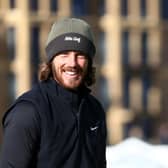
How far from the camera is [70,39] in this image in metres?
2.20

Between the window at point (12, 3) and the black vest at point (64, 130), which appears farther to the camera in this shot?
the window at point (12, 3)

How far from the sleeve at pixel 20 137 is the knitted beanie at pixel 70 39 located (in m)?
0.20

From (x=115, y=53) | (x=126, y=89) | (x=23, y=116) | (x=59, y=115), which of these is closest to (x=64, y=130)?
(x=59, y=115)

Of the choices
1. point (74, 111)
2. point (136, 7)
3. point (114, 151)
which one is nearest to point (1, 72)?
point (136, 7)

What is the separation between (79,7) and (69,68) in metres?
15.5

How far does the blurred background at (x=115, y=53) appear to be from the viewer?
16891 millimetres

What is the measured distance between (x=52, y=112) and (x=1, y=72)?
14736mm

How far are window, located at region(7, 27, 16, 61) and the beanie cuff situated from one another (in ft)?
48.4

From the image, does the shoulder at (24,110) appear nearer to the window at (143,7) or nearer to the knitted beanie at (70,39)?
the knitted beanie at (70,39)

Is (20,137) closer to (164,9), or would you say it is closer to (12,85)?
(12,85)

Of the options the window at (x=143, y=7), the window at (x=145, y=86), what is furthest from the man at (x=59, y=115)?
the window at (x=143, y=7)

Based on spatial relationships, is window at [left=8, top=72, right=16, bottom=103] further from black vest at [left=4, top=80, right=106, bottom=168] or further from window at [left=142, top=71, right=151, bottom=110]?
black vest at [left=4, top=80, right=106, bottom=168]

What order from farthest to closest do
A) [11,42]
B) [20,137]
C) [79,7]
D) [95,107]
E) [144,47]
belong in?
[144,47] < [79,7] < [11,42] < [95,107] < [20,137]

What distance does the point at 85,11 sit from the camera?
17641mm
